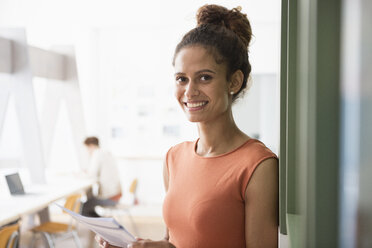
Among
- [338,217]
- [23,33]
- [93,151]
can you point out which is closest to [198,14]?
[338,217]

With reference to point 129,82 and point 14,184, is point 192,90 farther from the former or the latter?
point 129,82

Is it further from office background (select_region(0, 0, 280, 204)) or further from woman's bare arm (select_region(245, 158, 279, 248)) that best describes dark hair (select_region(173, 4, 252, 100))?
office background (select_region(0, 0, 280, 204))

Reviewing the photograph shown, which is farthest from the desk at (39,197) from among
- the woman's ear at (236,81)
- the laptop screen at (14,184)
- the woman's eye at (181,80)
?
the woman's ear at (236,81)

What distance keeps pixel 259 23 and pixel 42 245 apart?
451cm

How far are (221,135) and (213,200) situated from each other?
22cm

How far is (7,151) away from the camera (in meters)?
7.03

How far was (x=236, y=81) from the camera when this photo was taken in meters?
1.40

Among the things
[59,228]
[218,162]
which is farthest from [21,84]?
[218,162]

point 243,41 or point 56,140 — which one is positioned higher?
point 243,41

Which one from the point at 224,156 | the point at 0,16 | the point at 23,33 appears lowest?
the point at 224,156

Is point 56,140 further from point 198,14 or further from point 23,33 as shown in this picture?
point 198,14

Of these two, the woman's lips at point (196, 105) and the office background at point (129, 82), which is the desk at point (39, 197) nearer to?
the office background at point (129, 82)

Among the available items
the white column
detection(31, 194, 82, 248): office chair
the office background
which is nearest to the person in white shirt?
the white column

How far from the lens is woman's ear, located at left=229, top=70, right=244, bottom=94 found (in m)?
1.39
